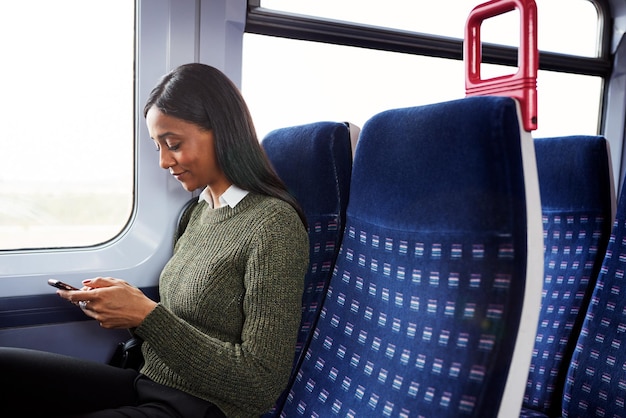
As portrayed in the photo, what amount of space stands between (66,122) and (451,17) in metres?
1.54

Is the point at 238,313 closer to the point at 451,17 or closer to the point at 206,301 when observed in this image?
the point at 206,301

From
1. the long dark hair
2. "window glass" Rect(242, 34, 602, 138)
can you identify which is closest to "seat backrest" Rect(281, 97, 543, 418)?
the long dark hair

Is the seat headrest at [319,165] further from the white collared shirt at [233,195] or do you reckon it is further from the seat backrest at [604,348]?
the seat backrest at [604,348]

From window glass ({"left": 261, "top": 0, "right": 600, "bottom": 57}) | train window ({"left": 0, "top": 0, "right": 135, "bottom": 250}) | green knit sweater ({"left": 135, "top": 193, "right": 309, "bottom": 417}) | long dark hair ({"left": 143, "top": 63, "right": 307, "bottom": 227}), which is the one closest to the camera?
green knit sweater ({"left": 135, "top": 193, "right": 309, "bottom": 417})

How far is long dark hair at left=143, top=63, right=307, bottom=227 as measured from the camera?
1.41 metres

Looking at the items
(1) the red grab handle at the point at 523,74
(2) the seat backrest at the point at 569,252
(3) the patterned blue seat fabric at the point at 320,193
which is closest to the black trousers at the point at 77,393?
(3) the patterned blue seat fabric at the point at 320,193

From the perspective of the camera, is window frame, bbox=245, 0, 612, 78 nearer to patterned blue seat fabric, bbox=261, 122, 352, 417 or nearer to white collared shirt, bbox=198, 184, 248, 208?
patterned blue seat fabric, bbox=261, 122, 352, 417

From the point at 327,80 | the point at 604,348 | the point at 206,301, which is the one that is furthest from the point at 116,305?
the point at 604,348

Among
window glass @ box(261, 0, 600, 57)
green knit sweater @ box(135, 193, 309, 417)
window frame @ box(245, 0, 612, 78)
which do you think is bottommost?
green knit sweater @ box(135, 193, 309, 417)

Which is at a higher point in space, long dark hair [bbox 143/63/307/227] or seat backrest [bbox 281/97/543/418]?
long dark hair [bbox 143/63/307/227]

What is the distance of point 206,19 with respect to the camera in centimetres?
186

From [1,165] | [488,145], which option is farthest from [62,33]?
[488,145]

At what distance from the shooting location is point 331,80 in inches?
83.3

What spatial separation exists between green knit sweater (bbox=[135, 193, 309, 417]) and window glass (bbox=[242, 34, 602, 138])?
0.71 m
